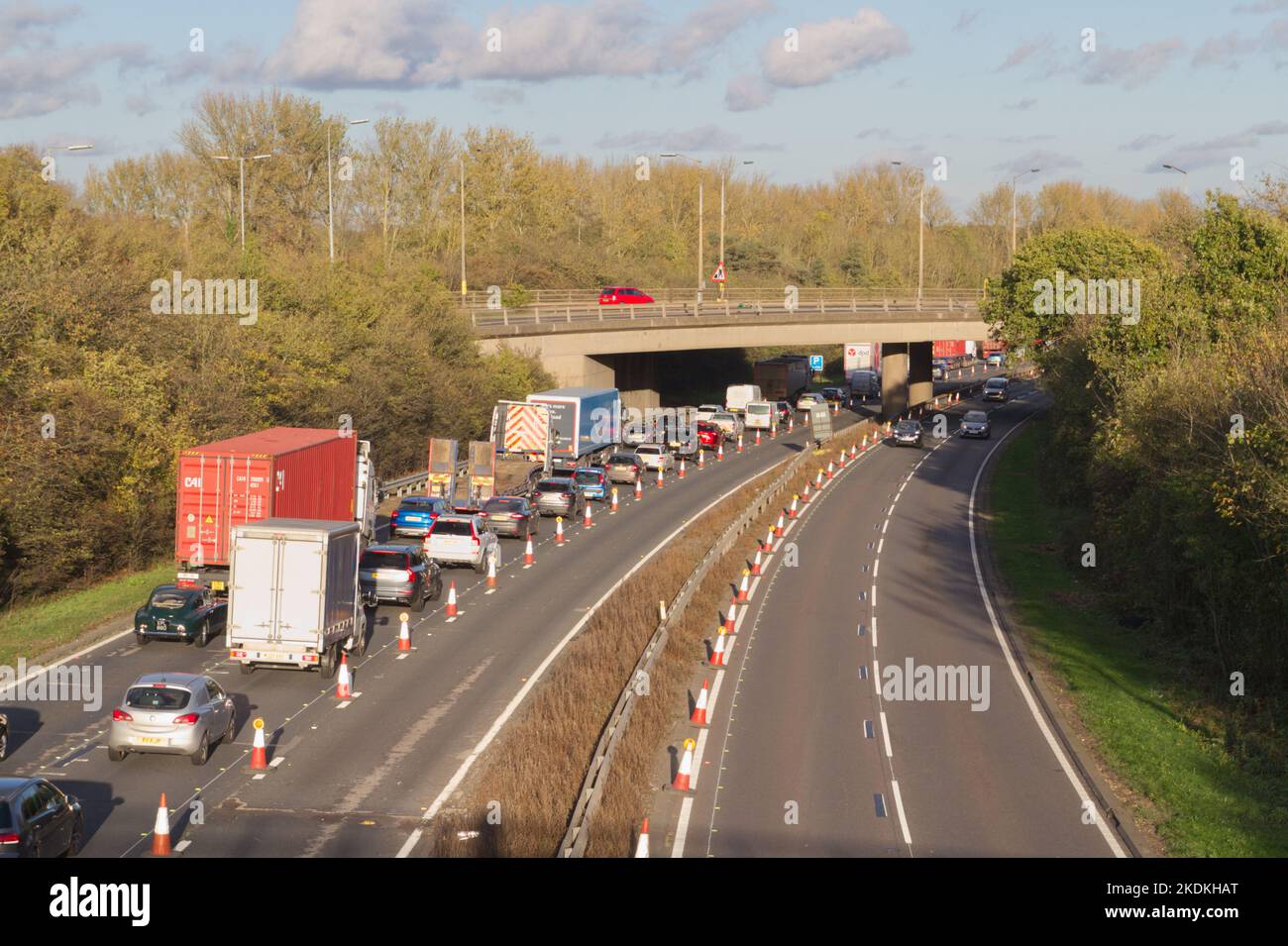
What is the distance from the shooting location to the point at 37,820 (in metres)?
15.3

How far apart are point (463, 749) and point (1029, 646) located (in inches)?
591

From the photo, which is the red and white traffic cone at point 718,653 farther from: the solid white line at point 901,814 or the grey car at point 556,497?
the grey car at point 556,497

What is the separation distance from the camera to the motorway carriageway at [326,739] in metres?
17.9

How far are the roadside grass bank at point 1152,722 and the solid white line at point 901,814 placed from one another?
3472 mm

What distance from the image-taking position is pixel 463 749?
2191 centimetres

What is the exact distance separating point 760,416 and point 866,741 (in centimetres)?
5561

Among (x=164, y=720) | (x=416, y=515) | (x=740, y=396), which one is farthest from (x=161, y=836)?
(x=740, y=396)

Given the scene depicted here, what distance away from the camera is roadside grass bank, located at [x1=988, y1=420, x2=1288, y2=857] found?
2017 centimetres

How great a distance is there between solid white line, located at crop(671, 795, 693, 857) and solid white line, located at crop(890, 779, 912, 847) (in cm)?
291

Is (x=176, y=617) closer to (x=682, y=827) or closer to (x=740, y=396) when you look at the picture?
(x=682, y=827)

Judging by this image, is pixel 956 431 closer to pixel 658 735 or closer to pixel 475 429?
pixel 475 429

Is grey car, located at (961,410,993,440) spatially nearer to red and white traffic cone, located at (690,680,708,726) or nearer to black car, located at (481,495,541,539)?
black car, located at (481,495,541,539)

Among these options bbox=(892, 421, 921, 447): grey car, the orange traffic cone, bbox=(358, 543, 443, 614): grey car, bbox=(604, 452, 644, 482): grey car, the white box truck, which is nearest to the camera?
the white box truck

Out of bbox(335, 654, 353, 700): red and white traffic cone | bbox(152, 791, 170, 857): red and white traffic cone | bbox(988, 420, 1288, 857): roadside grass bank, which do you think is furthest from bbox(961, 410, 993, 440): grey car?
bbox(152, 791, 170, 857): red and white traffic cone
